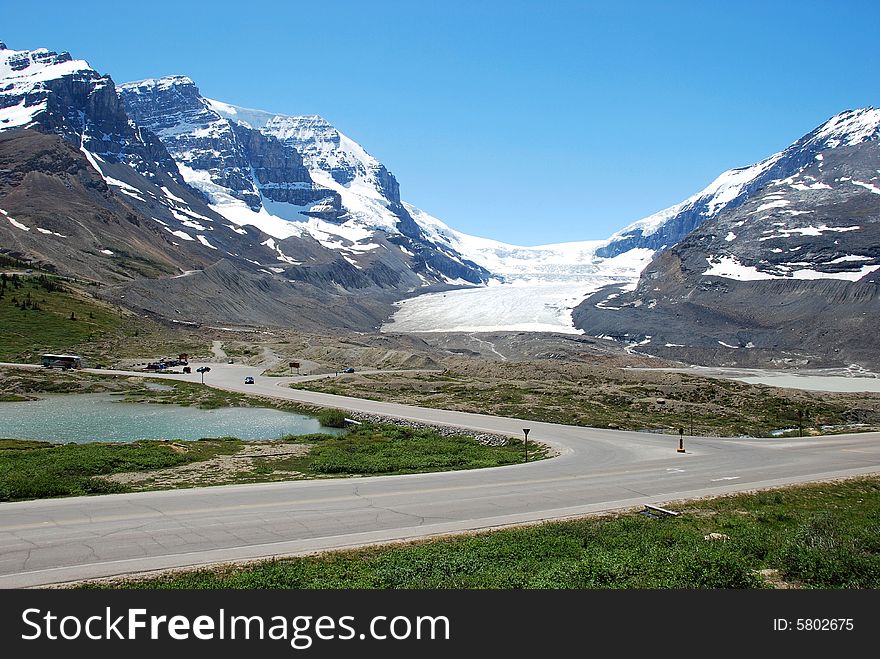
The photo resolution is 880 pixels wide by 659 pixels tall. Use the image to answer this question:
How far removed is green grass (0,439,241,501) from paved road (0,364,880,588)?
1.44 m

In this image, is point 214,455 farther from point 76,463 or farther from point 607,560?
point 607,560

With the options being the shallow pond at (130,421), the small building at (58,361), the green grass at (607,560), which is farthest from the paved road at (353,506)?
the small building at (58,361)

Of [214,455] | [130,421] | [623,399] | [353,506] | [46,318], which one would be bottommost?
[623,399]

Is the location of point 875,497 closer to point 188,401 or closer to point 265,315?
point 188,401

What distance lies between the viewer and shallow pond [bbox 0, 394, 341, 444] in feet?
157

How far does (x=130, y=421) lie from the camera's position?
178 feet

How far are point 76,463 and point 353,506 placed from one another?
14.5m

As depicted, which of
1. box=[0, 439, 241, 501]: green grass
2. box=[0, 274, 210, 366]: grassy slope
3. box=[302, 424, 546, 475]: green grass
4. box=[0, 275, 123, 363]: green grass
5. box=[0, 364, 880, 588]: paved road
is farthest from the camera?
box=[0, 274, 210, 366]: grassy slope

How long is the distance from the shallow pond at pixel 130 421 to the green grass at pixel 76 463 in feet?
29.6

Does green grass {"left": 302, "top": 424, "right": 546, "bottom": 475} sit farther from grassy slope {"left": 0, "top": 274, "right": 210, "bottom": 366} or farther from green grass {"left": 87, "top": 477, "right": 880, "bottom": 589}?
grassy slope {"left": 0, "top": 274, "right": 210, "bottom": 366}

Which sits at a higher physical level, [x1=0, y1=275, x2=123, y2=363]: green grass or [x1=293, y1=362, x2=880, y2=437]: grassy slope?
[x1=0, y1=275, x2=123, y2=363]: green grass

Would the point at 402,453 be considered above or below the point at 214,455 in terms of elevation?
below

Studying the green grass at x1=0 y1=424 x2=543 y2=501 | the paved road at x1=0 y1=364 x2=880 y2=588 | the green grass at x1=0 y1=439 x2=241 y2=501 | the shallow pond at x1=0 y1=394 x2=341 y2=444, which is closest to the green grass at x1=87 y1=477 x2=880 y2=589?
the paved road at x1=0 y1=364 x2=880 y2=588

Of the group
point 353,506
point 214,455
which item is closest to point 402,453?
point 214,455
